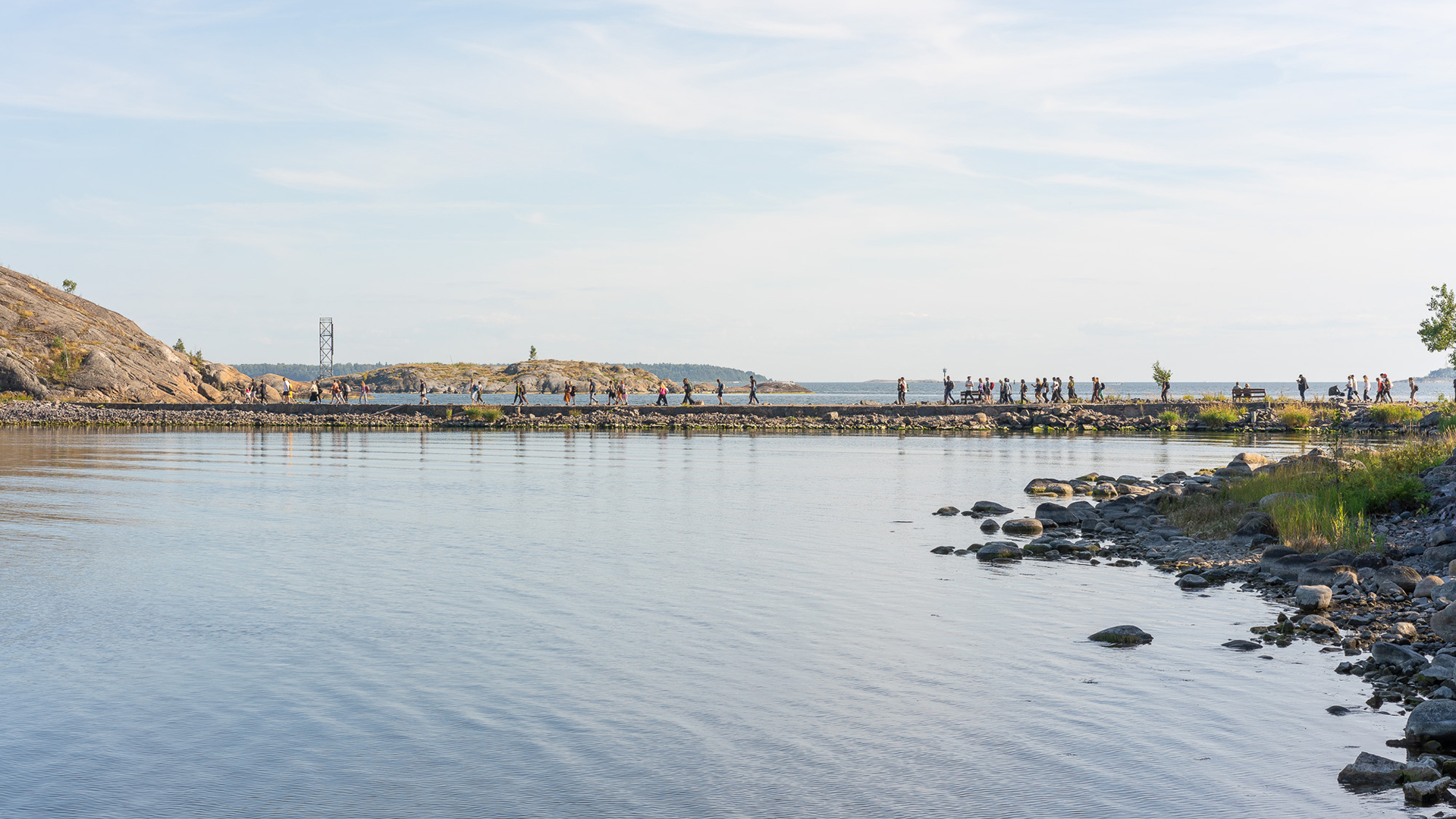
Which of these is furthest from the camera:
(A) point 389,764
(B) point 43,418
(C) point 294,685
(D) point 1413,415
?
(B) point 43,418

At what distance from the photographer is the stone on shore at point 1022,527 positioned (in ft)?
78.4

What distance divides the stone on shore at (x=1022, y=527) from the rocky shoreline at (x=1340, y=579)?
2 centimetres

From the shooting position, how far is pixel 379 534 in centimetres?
2242

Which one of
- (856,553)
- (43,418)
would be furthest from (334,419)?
(856,553)

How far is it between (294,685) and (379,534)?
11.3 meters

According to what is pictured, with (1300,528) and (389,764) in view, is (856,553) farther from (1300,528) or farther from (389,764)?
(389,764)

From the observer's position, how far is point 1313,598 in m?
15.2

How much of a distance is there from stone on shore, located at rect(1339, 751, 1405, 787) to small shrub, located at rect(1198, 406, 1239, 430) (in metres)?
63.0

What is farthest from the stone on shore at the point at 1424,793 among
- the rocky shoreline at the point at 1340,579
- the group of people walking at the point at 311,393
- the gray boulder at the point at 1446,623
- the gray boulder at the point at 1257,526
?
the group of people walking at the point at 311,393

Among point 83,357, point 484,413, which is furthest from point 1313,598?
point 83,357

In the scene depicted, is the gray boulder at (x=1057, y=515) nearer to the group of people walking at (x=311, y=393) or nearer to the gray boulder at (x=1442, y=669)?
the gray boulder at (x=1442, y=669)

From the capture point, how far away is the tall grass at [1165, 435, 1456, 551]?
756 inches

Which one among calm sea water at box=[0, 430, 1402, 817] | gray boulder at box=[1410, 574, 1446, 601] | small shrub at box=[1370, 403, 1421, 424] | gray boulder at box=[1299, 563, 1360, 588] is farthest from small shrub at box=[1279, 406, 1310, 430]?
gray boulder at box=[1410, 574, 1446, 601]

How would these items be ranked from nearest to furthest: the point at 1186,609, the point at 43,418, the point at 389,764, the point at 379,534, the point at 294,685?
the point at 389,764 → the point at 294,685 → the point at 1186,609 → the point at 379,534 → the point at 43,418
